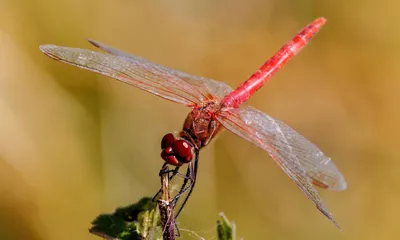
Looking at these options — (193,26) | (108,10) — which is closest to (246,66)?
(193,26)

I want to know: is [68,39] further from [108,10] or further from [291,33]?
[291,33]

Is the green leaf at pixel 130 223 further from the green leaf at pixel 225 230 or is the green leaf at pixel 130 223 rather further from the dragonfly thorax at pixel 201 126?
the dragonfly thorax at pixel 201 126

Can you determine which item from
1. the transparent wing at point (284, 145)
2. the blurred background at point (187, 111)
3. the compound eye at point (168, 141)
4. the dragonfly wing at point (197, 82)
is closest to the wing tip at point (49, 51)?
the dragonfly wing at point (197, 82)

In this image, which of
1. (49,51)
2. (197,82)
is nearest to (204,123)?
(197,82)

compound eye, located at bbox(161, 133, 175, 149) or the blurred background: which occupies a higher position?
the blurred background

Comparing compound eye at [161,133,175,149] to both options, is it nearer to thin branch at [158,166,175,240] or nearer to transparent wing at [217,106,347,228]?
transparent wing at [217,106,347,228]

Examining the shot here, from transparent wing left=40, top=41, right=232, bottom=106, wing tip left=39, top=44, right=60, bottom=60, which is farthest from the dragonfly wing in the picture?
wing tip left=39, top=44, right=60, bottom=60

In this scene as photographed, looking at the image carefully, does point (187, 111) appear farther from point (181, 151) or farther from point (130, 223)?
point (130, 223)

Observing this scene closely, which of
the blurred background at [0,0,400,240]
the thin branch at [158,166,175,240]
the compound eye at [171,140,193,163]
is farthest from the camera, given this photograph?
the blurred background at [0,0,400,240]
